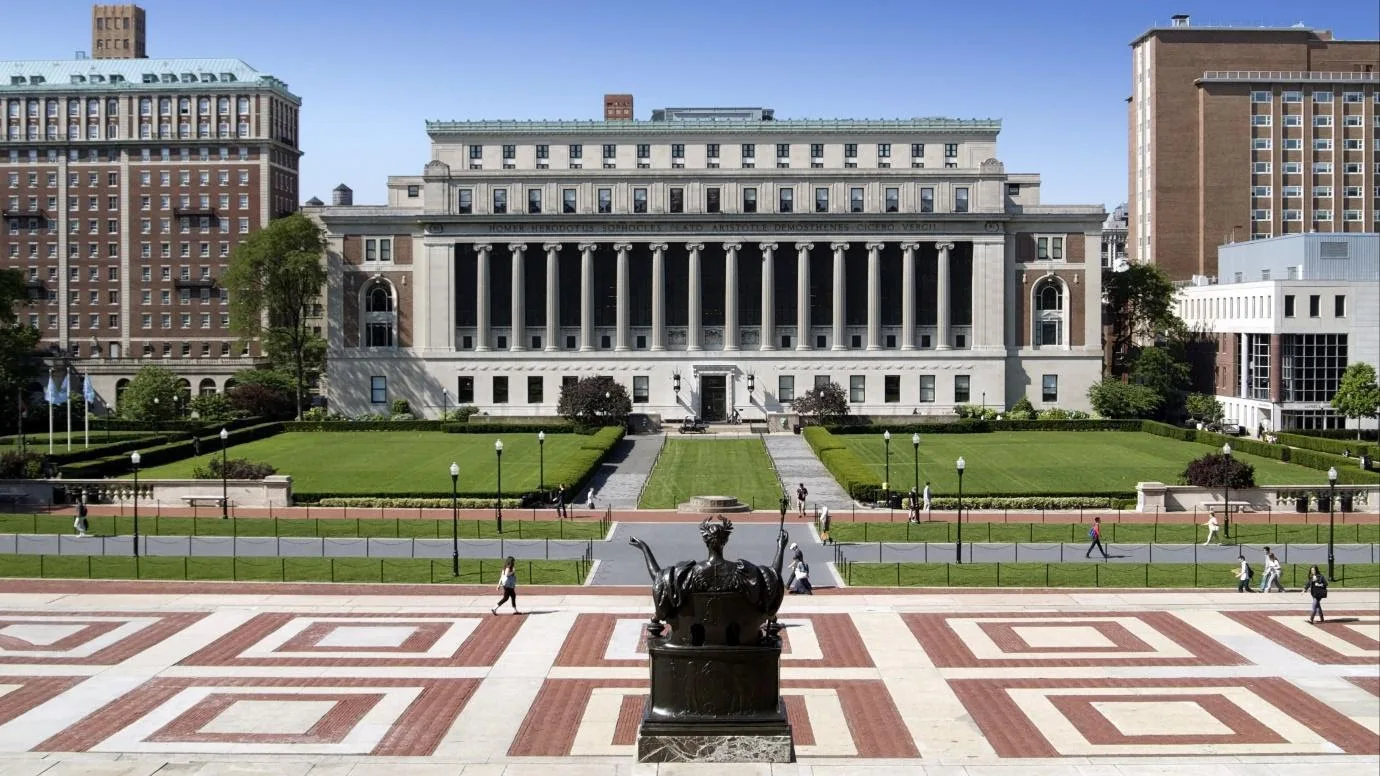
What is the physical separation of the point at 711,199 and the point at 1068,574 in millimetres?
74528

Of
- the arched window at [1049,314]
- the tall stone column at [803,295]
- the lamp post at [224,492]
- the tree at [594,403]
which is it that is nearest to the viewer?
the lamp post at [224,492]

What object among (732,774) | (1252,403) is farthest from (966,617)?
(1252,403)

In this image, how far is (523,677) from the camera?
38281mm

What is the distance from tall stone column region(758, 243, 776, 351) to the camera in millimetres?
122375

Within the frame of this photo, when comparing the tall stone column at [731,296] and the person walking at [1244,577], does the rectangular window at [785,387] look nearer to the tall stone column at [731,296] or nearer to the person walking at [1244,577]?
the tall stone column at [731,296]

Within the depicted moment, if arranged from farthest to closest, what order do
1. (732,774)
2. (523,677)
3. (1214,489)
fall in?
(1214,489) < (523,677) < (732,774)

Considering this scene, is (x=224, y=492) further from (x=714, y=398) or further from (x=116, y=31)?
(x=116, y=31)

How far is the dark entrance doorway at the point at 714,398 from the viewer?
123 meters

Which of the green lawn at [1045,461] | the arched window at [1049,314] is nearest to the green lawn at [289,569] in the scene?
the green lawn at [1045,461]

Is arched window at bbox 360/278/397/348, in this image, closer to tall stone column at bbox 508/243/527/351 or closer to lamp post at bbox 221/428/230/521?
tall stone column at bbox 508/243/527/351

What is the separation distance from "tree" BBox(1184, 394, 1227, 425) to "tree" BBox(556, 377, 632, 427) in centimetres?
3983

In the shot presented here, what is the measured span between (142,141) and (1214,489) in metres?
108

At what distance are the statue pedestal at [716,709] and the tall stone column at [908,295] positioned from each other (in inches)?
4034

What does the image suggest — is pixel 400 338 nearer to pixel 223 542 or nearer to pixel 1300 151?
pixel 223 542
